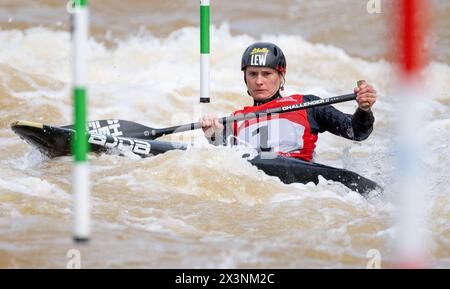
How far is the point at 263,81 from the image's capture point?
6.94 meters

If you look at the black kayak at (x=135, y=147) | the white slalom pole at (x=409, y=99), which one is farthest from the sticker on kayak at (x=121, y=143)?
the white slalom pole at (x=409, y=99)

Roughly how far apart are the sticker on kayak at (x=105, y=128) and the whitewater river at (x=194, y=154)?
47cm

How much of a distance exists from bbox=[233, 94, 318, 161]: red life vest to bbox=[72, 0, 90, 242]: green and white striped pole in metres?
3.29

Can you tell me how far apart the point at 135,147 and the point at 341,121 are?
1.55 m

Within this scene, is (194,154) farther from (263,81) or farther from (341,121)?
(341,121)

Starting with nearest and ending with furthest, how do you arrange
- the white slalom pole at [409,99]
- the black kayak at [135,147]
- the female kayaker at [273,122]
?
the white slalom pole at [409,99] < the black kayak at [135,147] < the female kayaker at [273,122]

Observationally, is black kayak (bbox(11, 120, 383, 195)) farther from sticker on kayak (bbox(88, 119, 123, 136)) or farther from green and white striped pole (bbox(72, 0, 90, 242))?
green and white striped pole (bbox(72, 0, 90, 242))

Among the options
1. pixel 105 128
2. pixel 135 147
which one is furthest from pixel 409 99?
pixel 105 128

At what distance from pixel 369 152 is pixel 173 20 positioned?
266 inches

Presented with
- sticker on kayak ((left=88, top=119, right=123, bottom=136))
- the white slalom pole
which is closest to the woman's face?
sticker on kayak ((left=88, top=119, right=123, bottom=136))

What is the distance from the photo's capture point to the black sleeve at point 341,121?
6.49 metres

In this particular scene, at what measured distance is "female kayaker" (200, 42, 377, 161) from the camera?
6770 millimetres

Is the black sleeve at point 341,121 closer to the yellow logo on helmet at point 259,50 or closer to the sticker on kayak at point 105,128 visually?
the yellow logo on helmet at point 259,50
